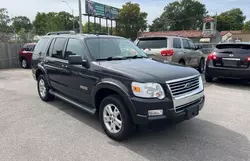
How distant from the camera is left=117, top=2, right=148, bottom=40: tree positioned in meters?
48.0

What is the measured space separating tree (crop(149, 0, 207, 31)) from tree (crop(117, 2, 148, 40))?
85.4 feet

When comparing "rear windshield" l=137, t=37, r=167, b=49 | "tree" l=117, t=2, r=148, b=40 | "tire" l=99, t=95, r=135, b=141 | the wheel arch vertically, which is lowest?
"tire" l=99, t=95, r=135, b=141

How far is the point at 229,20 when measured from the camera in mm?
80188

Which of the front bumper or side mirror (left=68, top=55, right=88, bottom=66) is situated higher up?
side mirror (left=68, top=55, right=88, bottom=66)

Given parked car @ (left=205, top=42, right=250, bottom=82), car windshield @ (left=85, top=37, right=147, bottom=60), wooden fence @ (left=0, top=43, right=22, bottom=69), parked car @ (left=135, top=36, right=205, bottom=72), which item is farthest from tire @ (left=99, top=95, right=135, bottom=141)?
wooden fence @ (left=0, top=43, right=22, bottom=69)

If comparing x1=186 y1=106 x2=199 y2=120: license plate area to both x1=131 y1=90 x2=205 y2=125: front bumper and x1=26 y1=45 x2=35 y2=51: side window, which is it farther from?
x1=26 y1=45 x2=35 y2=51: side window

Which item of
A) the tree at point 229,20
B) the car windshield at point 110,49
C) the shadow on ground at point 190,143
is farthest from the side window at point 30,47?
the tree at point 229,20

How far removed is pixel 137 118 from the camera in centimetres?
327

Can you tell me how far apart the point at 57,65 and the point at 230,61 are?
5779mm

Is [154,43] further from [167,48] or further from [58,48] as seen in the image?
[58,48]

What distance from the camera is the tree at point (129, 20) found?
4800 cm

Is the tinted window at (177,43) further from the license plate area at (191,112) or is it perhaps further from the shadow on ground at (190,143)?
the license plate area at (191,112)

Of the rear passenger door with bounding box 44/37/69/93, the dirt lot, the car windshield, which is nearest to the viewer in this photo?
the dirt lot

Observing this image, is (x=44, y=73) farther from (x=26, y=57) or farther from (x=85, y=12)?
(x=85, y=12)
